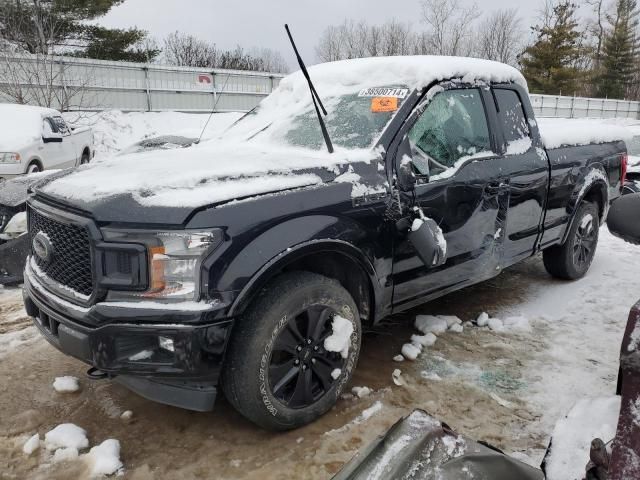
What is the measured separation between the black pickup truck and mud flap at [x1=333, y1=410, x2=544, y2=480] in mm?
1001

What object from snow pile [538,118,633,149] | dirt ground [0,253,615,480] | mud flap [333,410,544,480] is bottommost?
dirt ground [0,253,615,480]

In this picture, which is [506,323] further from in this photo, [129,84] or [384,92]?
[129,84]

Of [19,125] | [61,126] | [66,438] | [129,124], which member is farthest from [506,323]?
[129,124]

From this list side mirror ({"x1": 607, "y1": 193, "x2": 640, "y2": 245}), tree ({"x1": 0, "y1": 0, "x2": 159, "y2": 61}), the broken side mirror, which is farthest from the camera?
tree ({"x1": 0, "y1": 0, "x2": 159, "y2": 61})

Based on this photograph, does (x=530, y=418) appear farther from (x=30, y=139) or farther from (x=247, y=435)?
(x=30, y=139)

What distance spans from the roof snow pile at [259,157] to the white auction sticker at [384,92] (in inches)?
2.9

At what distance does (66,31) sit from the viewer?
23.6 metres

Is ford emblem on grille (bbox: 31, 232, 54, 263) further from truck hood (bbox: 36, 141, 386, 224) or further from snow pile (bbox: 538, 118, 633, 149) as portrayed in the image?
snow pile (bbox: 538, 118, 633, 149)

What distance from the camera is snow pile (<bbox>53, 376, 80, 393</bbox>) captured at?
3.24m

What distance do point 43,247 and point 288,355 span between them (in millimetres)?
1353

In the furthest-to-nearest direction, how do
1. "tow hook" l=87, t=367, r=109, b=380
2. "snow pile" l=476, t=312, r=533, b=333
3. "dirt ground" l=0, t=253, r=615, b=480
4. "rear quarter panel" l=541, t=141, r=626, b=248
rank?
"rear quarter panel" l=541, t=141, r=626, b=248, "snow pile" l=476, t=312, r=533, b=333, "tow hook" l=87, t=367, r=109, b=380, "dirt ground" l=0, t=253, r=615, b=480

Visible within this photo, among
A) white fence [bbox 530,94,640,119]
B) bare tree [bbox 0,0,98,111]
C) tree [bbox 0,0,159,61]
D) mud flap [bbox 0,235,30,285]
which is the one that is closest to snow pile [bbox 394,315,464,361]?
mud flap [bbox 0,235,30,285]

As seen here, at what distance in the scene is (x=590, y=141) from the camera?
16.6 ft

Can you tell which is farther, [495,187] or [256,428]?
[495,187]
